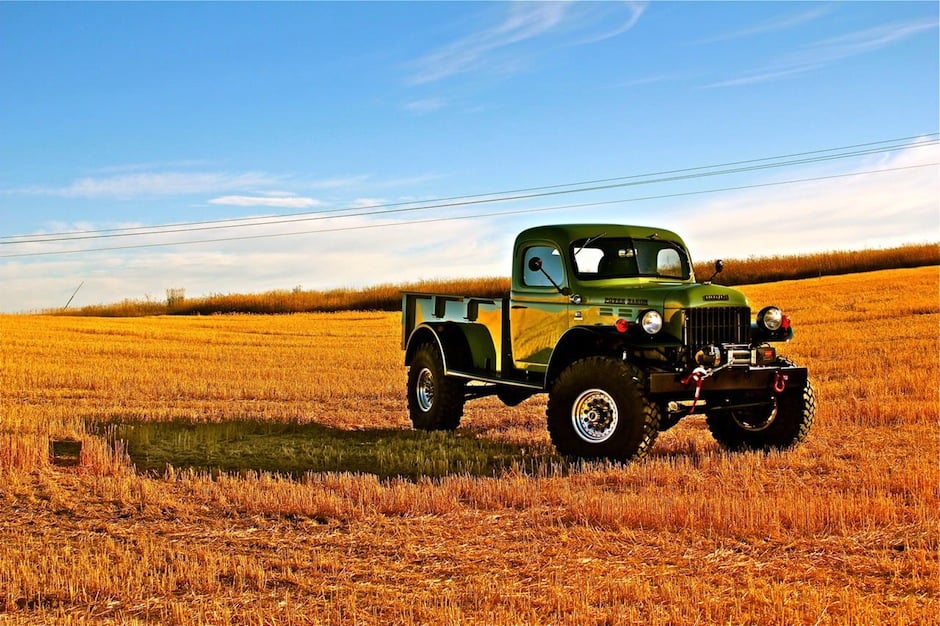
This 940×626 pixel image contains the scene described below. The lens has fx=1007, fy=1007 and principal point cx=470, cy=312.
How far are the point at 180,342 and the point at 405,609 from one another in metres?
29.9

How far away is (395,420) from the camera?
16453 mm

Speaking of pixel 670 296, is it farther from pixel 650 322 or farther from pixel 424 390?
pixel 424 390

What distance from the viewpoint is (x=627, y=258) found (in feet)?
42.7

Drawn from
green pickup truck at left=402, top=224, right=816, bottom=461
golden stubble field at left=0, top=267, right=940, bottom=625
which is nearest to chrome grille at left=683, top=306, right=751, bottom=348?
green pickup truck at left=402, top=224, right=816, bottom=461

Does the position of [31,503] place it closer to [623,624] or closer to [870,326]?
[623,624]

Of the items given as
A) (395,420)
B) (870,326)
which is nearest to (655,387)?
(395,420)

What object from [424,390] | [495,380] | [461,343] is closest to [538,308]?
[495,380]

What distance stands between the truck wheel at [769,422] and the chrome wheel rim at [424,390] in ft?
13.9

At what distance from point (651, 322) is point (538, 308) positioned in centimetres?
189

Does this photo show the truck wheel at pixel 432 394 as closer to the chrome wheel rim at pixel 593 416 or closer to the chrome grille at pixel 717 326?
the chrome wheel rim at pixel 593 416

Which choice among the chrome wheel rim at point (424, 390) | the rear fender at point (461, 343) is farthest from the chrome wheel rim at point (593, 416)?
the chrome wheel rim at point (424, 390)

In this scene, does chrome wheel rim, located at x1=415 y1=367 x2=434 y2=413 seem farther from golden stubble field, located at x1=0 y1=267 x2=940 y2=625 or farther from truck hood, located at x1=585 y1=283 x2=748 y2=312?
truck hood, located at x1=585 y1=283 x2=748 y2=312

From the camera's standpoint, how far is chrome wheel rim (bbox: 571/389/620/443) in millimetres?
11516

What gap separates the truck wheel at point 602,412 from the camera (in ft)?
36.7
